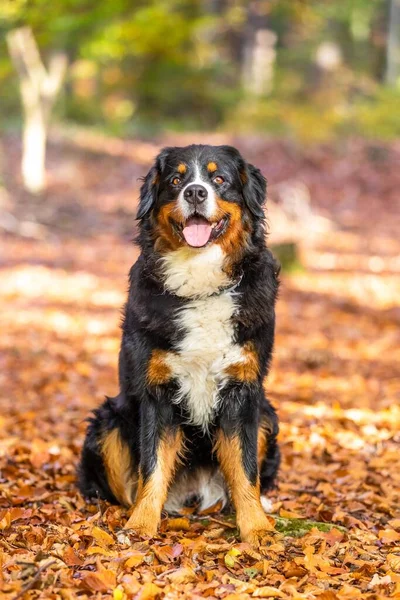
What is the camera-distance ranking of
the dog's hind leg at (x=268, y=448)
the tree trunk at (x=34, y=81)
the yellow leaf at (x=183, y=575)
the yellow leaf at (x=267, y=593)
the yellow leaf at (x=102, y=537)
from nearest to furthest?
the yellow leaf at (x=267, y=593) < the yellow leaf at (x=183, y=575) < the yellow leaf at (x=102, y=537) < the dog's hind leg at (x=268, y=448) < the tree trunk at (x=34, y=81)

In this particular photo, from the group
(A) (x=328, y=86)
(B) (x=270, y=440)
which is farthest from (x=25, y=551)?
(A) (x=328, y=86)

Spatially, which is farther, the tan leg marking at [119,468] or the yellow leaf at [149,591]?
the tan leg marking at [119,468]

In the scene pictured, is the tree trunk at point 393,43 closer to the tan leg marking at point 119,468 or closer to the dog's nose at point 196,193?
the dog's nose at point 196,193

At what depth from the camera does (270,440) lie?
5070mm

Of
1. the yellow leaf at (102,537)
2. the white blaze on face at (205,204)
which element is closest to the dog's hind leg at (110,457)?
the yellow leaf at (102,537)

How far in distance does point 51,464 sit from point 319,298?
7873 mm

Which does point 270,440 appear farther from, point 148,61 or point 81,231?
point 148,61

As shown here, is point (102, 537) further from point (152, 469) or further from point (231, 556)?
point (231, 556)

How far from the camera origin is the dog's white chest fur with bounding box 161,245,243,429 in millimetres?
4434

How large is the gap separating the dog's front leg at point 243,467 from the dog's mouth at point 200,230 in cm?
102

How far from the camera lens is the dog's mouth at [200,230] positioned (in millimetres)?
4527

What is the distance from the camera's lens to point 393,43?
135 feet

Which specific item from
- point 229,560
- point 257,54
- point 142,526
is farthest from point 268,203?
point 257,54

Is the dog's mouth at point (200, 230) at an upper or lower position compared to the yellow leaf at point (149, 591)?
upper
